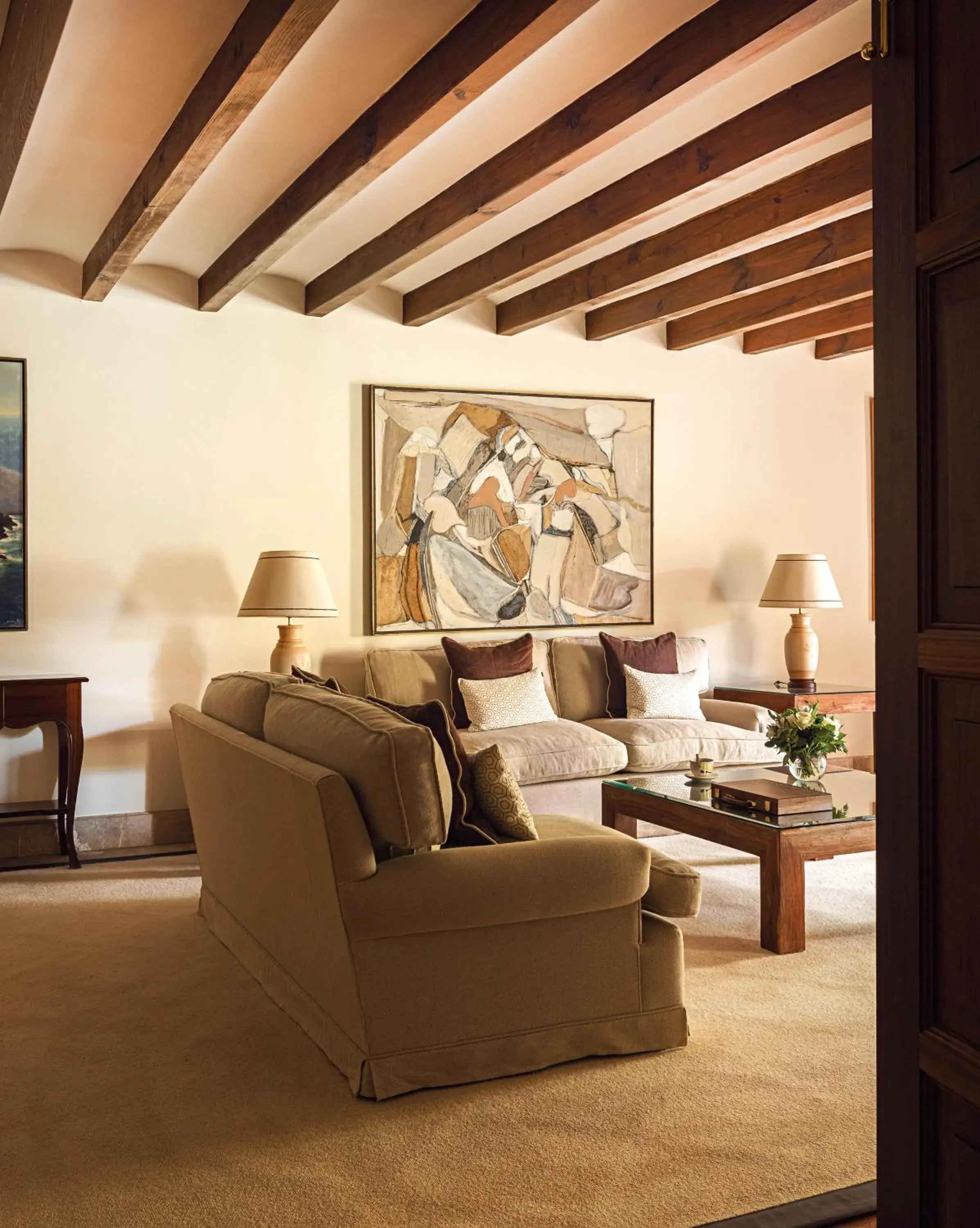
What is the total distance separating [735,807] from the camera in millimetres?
4172

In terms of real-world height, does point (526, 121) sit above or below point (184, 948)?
above

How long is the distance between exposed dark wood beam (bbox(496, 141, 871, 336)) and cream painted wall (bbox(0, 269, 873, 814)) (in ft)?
1.65

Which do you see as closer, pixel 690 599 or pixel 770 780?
pixel 770 780

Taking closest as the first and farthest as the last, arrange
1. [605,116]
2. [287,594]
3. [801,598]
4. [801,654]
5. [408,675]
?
1. [605,116]
2. [287,594]
3. [408,675]
4. [801,598]
5. [801,654]

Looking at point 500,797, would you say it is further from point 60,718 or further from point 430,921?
point 60,718

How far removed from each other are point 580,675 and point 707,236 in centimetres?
242

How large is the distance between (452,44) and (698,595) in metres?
4.23

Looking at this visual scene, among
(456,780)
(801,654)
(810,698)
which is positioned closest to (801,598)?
(801,654)

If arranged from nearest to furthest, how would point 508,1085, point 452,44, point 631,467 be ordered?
point 508,1085, point 452,44, point 631,467

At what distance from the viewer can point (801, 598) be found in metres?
6.48

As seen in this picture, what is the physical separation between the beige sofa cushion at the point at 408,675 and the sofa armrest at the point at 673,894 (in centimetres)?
283

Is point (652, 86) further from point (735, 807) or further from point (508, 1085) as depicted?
point (508, 1085)

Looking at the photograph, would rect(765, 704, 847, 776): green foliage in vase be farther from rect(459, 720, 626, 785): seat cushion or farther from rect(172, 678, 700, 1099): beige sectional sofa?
rect(172, 678, 700, 1099): beige sectional sofa

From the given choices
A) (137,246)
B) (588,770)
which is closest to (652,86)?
(137,246)
